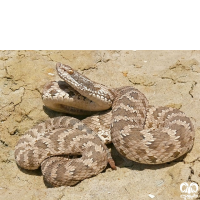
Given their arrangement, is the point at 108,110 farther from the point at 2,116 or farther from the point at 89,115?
the point at 2,116
